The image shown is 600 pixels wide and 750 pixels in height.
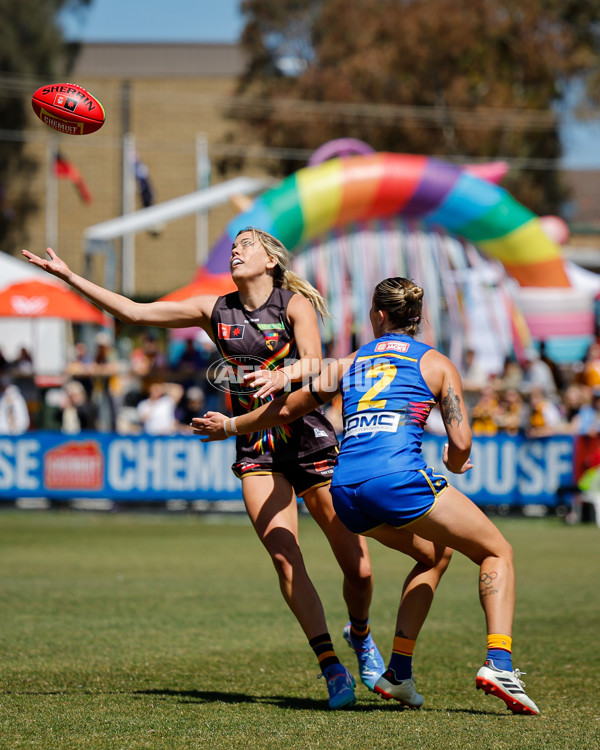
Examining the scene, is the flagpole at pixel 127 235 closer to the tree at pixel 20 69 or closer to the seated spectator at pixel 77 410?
the tree at pixel 20 69

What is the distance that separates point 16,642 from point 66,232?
38.8 m

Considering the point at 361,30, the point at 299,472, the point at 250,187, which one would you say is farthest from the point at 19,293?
the point at 361,30

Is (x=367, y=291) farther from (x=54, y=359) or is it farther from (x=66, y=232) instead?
(x=66, y=232)

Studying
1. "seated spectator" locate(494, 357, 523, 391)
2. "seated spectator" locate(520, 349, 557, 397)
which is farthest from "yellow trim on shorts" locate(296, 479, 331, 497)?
"seated spectator" locate(494, 357, 523, 391)

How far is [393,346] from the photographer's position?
518cm

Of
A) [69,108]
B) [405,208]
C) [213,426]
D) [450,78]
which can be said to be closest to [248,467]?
[213,426]

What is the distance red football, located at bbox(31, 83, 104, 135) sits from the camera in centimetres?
594

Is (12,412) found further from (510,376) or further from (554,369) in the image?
(554,369)

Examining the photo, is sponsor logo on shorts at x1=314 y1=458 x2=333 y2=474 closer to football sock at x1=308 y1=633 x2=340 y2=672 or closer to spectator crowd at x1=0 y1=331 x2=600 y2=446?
football sock at x1=308 y1=633 x2=340 y2=672

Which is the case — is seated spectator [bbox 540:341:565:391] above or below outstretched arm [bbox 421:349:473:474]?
above

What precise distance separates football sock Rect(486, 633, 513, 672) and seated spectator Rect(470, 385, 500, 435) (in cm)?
1148

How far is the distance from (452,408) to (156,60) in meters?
43.6

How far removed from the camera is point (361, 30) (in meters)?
36.4

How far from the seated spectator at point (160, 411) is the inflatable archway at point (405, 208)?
2079 mm
